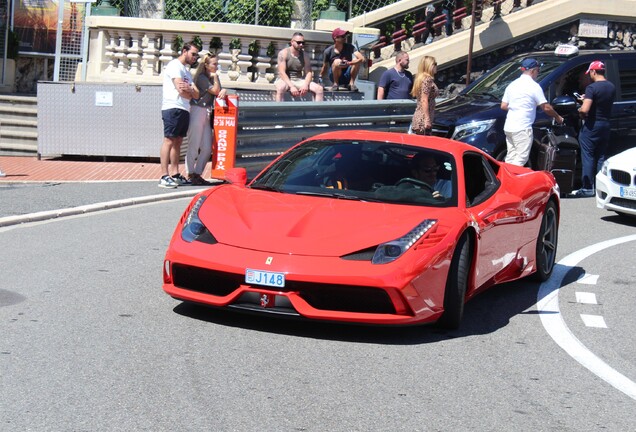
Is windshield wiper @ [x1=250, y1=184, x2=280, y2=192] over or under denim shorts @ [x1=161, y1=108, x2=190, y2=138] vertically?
under

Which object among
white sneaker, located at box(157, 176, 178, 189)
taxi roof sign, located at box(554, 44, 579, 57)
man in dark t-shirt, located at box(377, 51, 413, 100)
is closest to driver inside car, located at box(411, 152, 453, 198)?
white sneaker, located at box(157, 176, 178, 189)

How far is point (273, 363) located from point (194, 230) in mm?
1430

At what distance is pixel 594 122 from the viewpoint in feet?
54.4

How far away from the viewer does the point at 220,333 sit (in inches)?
279

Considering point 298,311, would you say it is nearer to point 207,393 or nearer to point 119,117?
point 207,393

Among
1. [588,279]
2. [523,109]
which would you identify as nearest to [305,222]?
[588,279]

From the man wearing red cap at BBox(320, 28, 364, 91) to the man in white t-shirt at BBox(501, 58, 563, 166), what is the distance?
5.76 metres

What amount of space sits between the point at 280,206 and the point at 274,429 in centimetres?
272

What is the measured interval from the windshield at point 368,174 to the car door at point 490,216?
0.79ft

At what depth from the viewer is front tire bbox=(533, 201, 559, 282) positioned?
9.63 m

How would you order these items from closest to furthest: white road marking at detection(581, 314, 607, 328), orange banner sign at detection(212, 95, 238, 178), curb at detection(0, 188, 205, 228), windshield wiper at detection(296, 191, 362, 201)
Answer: windshield wiper at detection(296, 191, 362, 201) → white road marking at detection(581, 314, 607, 328) → curb at detection(0, 188, 205, 228) → orange banner sign at detection(212, 95, 238, 178)

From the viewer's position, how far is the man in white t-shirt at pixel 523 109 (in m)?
14.7

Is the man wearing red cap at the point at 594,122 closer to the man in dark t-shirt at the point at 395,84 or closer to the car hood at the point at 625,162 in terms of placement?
the car hood at the point at 625,162

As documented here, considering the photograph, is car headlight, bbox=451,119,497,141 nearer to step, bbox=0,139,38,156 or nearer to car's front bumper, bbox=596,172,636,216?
car's front bumper, bbox=596,172,636,216
